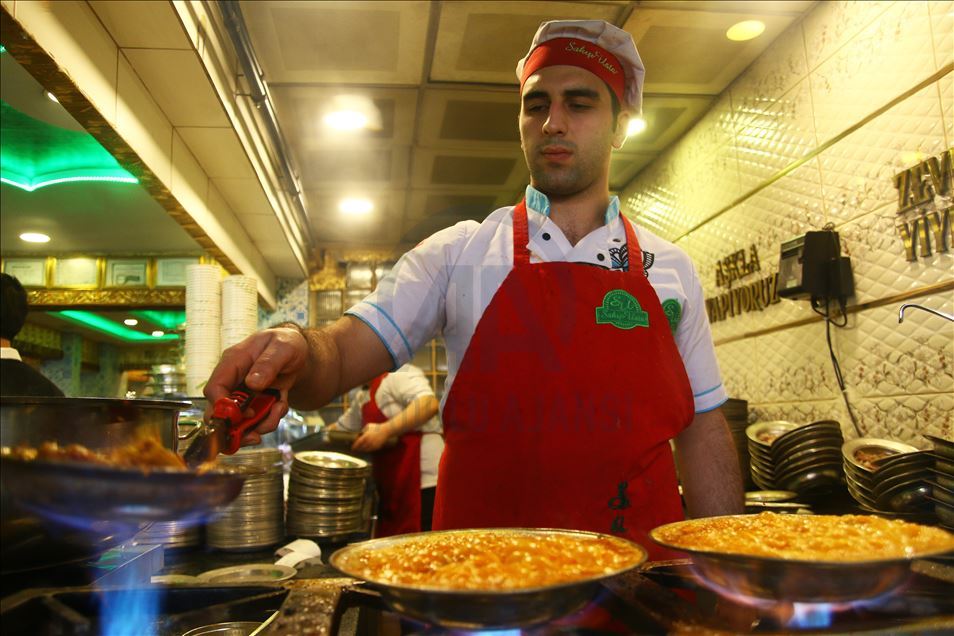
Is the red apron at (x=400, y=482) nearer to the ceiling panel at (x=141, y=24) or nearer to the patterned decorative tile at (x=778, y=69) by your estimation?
the ceiling panel at (x=141, y=24)

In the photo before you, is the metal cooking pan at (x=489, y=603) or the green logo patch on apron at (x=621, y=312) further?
the green logo patch on apron at (x=621, y=312)

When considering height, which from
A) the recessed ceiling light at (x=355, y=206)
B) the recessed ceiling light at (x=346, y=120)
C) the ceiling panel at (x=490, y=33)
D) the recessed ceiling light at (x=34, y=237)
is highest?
the recessed ceiling light at (x=346, y=120)

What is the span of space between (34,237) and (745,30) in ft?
20.9

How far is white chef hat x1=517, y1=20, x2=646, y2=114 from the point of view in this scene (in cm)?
171

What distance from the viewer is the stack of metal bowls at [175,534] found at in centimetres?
242

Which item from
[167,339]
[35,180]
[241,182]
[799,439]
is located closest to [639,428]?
[799,439]

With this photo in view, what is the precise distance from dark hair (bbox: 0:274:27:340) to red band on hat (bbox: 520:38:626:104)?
2.71 metres

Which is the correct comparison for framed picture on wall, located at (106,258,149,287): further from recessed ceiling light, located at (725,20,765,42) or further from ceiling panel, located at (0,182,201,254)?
recessed ceiling light, located at (725,20,765,42)

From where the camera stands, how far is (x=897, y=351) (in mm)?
2764

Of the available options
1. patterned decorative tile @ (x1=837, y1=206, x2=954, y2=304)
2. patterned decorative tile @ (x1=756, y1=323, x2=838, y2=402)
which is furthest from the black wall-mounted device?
patterned decorative tile @ (x1=756, y1=323, x2=838, y2=402)

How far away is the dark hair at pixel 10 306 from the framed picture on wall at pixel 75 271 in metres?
3.53

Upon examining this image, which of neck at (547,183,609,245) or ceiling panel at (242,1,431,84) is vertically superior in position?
ceiling panel at (242,1,431,84)

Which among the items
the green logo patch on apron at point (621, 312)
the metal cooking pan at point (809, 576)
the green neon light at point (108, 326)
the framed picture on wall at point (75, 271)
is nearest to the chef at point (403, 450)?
the green logo patch on apron at point (621, 312)

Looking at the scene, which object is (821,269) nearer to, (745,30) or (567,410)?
(745,30)
